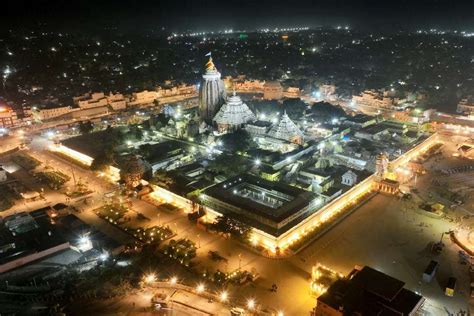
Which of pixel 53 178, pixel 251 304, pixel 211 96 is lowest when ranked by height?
pixel 251 304

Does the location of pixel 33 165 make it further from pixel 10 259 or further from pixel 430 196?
pixel 430 196

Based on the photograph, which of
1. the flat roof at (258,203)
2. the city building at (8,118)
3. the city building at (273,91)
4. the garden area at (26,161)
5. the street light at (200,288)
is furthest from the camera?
the city building at (273,91)

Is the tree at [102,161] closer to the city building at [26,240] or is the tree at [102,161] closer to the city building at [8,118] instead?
the city building at [26,240]

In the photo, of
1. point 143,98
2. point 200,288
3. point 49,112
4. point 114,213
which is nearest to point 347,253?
point 200,288

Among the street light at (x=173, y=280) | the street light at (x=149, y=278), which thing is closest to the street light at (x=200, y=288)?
the street light at (x=173, y=280)

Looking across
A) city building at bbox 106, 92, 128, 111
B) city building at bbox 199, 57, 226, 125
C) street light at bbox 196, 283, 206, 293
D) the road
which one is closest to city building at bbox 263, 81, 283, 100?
city building at bbox 199, 57, 226, 125

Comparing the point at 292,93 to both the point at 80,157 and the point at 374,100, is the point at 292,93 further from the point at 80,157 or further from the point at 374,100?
the point at 80,157

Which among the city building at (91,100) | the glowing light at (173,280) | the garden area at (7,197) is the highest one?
the city building at (91,100)
